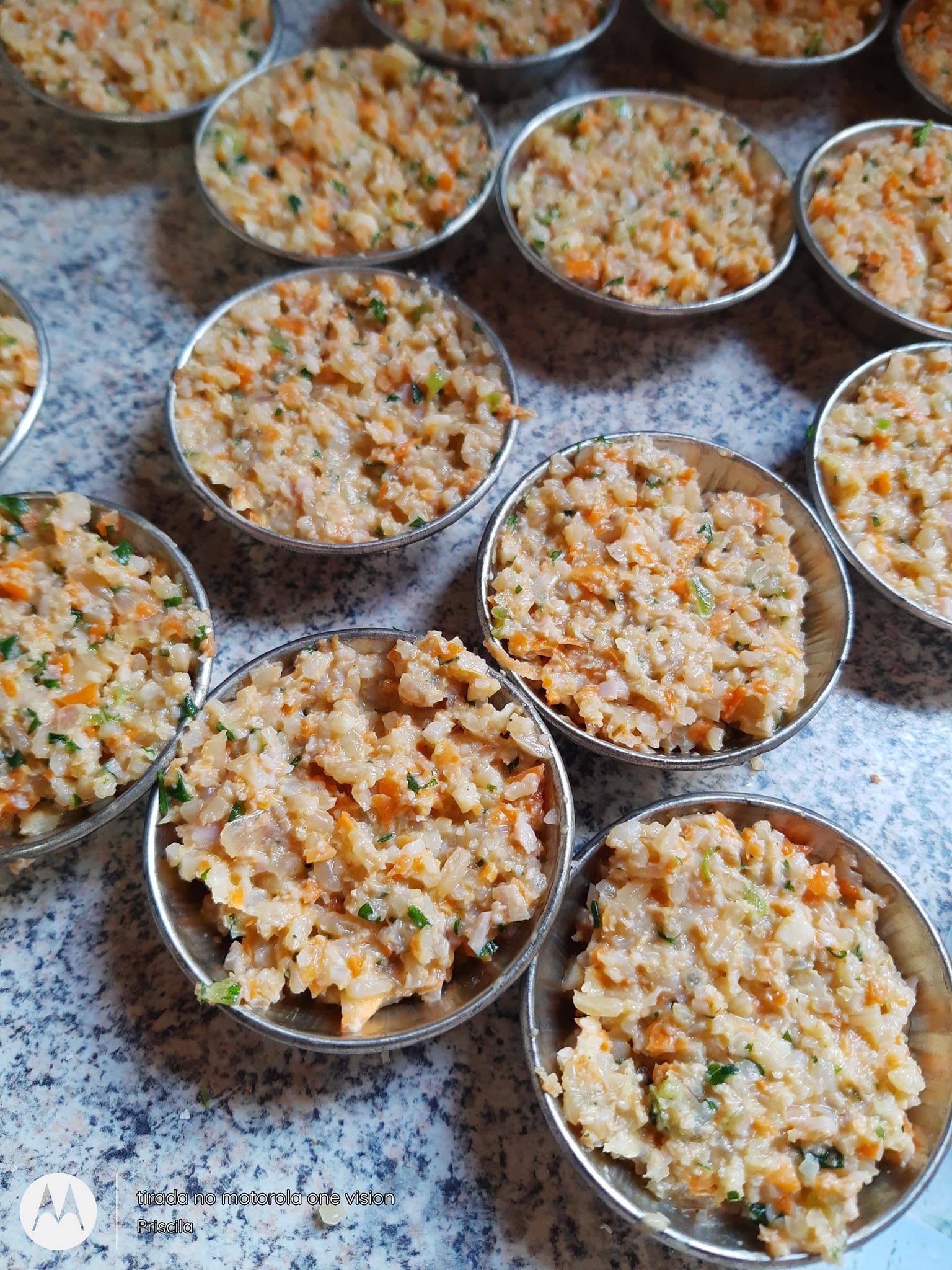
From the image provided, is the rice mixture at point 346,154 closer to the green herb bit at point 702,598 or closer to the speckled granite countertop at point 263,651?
the speckled granite countertop at point 263,651

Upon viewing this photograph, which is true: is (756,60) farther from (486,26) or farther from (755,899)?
(755,899)

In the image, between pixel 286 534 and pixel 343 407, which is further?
pixel 343 407

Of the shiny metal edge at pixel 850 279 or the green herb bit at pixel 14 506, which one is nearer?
the green herb bit at pixel 14 506

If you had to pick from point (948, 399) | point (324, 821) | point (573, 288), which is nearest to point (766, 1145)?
point (324, 821)

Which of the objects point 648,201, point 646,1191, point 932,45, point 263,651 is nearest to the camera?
→ point 646,1191

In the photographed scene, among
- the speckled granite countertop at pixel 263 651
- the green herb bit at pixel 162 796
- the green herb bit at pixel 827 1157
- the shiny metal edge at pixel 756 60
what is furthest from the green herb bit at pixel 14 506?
the shiny metal edge at pixel 756 60

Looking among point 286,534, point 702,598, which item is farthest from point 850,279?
point 286,534

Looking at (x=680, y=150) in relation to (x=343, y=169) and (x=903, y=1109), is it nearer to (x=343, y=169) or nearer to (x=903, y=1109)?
(x=343, y=169)
